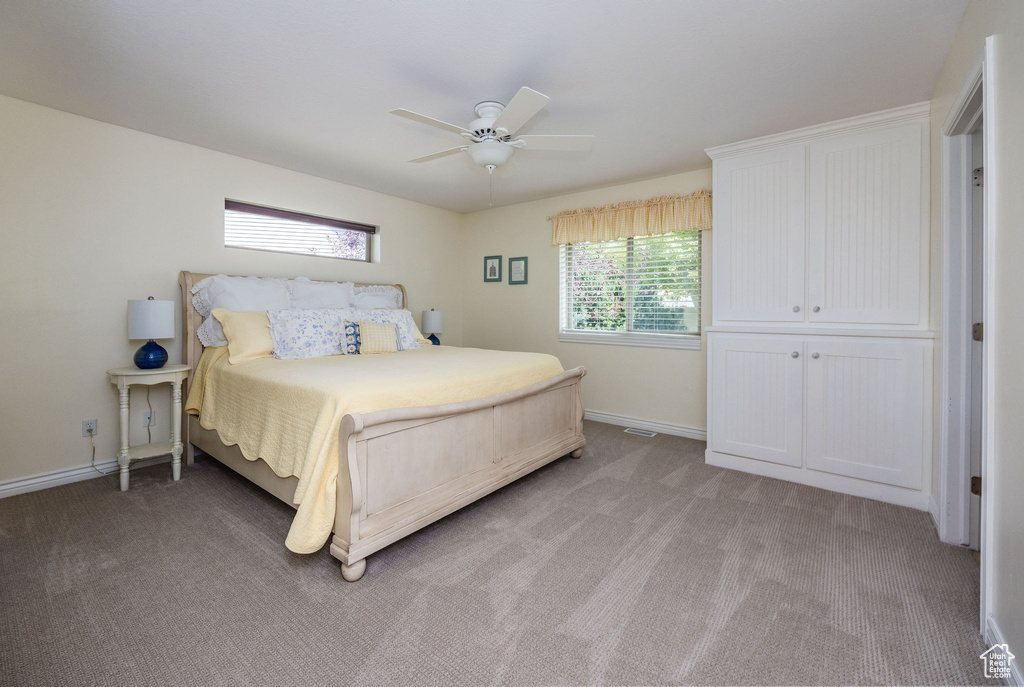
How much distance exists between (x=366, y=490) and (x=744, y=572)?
1.66 m

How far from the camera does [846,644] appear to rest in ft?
4.87

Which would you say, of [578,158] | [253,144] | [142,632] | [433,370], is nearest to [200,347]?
[253,144]

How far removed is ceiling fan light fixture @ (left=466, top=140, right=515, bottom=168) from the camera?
2523 mm

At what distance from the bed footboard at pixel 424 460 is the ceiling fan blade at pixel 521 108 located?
4.75 ft

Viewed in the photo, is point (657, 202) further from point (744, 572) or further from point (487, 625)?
point (487, 625)

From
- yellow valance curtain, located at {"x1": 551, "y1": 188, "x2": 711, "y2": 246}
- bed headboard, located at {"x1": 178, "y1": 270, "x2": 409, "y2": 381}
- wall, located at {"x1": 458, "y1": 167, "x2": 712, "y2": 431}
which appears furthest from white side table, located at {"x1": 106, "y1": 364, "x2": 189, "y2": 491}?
yellow valance curtain, located at {"x1": 551, "y1": 188, "x2": 711, "y2": 246}

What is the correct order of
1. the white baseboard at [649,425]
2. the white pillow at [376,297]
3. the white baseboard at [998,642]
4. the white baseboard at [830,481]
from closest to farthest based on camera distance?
the white baseboard at [998,642]
the white baseboard at [830,481]
the white baseboard at [649,425]
the white pillow at [376,297]

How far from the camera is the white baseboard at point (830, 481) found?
8.39 feet

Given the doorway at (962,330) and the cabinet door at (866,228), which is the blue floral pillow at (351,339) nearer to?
the cabinet door at (866,228)

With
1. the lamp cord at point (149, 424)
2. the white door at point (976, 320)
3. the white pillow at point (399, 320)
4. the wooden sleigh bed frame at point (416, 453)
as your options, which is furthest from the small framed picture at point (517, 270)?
the white door at point (976, 320)

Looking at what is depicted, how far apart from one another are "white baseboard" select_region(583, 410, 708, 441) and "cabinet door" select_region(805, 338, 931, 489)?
3.18 ft

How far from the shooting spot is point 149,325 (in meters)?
2.77

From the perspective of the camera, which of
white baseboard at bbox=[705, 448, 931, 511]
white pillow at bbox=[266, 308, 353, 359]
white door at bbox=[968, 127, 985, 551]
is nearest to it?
white door at bbox=[968, 127, 985, 551]

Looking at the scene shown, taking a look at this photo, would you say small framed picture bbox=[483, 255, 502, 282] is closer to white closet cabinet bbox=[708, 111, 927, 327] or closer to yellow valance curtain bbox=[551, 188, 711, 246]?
yellow valance curtain bbox=[551, 188, 711, 246]
